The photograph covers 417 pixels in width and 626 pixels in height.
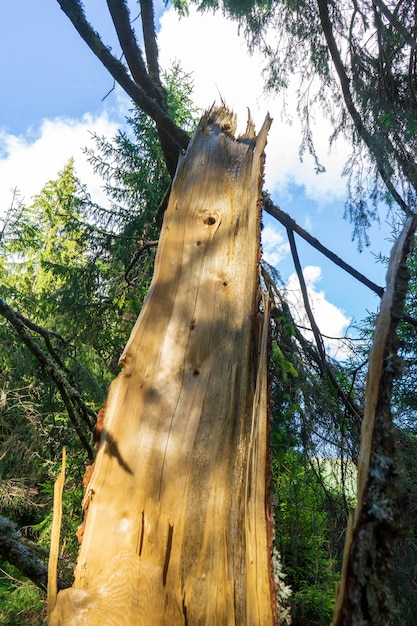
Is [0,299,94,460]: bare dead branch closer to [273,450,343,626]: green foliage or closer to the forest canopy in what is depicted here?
the forest canopy

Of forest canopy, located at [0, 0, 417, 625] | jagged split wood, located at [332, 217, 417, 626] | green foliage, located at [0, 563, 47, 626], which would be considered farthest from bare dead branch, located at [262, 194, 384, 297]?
green foliage, located at [0, 563, 47, 626]

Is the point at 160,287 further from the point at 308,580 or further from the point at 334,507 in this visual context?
the point at 308,580

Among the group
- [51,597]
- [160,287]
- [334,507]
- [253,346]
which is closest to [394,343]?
[253,346]

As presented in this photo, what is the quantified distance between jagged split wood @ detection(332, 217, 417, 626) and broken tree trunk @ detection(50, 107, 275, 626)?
0.36 metres

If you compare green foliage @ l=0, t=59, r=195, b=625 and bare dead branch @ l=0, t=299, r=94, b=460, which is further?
green foliage @ l=0, t=59, r=195, b=625

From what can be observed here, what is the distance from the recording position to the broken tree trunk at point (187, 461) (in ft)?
3.01

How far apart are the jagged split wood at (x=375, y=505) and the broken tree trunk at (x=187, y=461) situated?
356 mm

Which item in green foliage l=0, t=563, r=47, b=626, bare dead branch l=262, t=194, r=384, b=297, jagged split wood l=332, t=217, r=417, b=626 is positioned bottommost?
green foliage l=0, t=563, r=47, b=626

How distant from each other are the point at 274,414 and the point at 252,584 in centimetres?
231

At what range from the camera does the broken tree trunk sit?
0.92 meters

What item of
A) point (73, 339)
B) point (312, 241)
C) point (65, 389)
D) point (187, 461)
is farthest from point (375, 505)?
point (73, 339)

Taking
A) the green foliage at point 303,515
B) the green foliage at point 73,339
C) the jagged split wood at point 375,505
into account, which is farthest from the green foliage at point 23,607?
the jagged split wood at point 375,505

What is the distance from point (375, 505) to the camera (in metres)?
0.67

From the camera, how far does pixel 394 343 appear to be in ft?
2.64
